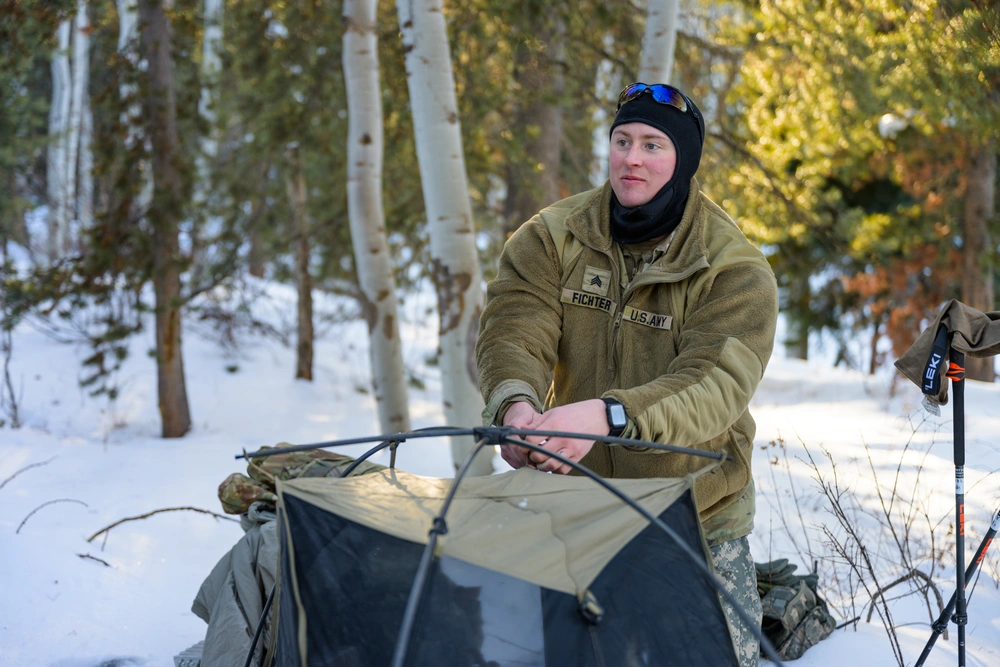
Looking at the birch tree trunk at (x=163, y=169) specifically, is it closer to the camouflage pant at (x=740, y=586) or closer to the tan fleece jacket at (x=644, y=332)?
the tan fleece jacket at (x=644, y=332)

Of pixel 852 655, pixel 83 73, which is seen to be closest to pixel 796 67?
pixel 852 655

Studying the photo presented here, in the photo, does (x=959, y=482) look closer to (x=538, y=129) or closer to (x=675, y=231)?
(x=675, y=231)

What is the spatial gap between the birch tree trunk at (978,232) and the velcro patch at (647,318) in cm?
1023

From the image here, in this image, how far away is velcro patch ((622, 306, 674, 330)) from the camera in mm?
2273

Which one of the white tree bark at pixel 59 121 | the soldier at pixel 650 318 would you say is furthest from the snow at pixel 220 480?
the white tree bark at pixel 59 121

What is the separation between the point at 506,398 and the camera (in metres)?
2.16

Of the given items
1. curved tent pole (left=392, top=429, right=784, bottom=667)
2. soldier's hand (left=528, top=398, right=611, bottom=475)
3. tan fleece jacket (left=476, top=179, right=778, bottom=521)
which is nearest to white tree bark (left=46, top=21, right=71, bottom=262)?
tan fleece jacket (left=476, top=179, right=778, bottom=521)

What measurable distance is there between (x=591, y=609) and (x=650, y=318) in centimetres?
90

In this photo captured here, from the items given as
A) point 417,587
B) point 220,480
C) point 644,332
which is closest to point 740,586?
point 644,332

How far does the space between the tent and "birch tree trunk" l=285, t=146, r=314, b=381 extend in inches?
319

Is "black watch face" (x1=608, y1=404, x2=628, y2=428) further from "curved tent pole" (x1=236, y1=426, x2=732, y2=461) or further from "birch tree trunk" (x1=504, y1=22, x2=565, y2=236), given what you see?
"birch tree trunk" (x1=504, y1=22, x2=565, y2=236)

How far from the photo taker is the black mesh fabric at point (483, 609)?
5.60 ft

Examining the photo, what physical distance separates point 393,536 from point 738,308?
1.10 metres

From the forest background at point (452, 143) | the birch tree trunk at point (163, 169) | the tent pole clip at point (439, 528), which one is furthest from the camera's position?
the birch tree trunk at point (163, 169)
